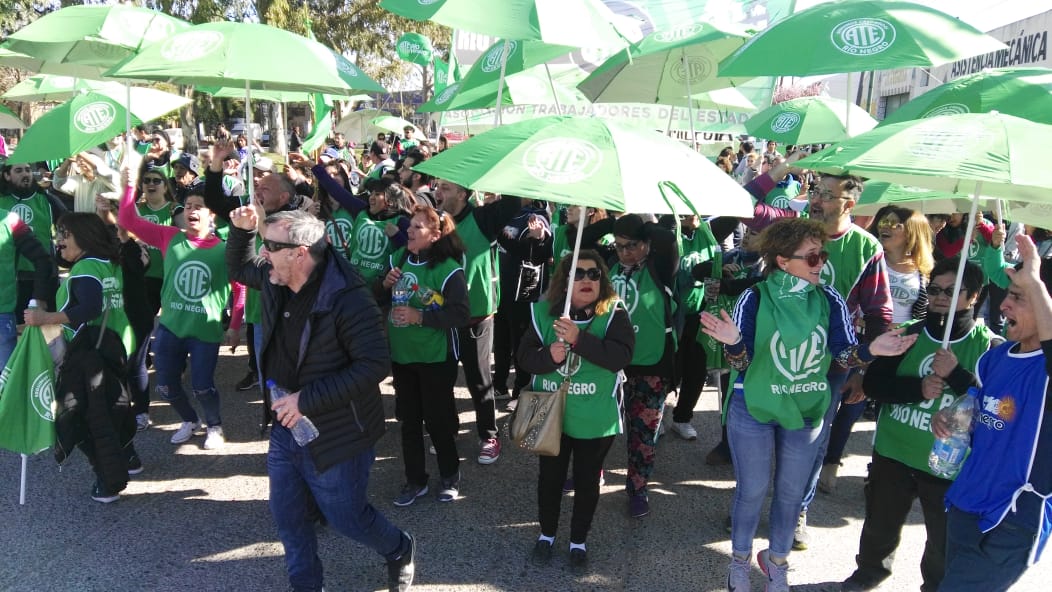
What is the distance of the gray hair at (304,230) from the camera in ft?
10.0

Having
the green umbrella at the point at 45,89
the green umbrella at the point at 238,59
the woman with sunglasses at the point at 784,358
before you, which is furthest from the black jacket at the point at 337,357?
the green umbrella at the point at 45,89

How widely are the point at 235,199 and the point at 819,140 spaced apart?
16.6 feet

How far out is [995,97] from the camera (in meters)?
3.92

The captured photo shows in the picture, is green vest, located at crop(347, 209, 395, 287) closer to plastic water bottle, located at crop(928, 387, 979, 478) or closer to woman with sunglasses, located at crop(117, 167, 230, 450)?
woman with sunglasses, located at crop(117, 167, 230, 450)

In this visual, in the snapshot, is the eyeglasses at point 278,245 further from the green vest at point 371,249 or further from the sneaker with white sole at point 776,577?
the sneaker with white sole at point 776,577

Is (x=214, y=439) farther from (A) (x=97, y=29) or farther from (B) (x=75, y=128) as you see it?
(A) (x=97, y=29)

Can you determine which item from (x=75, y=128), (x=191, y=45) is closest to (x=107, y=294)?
(x=75, y=128)

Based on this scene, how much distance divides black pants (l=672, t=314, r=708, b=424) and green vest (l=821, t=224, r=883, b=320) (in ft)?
4.63

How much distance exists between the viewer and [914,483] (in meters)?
3.45

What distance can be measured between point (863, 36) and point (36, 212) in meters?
6.96

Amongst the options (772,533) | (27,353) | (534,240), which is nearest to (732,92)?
(534,240)

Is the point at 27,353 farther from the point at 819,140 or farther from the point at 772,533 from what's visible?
the point at 819,140

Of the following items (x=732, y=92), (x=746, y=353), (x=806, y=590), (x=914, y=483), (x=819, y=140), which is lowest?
(x=806, y=590)

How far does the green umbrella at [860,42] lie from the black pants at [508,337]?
9.10 feet
